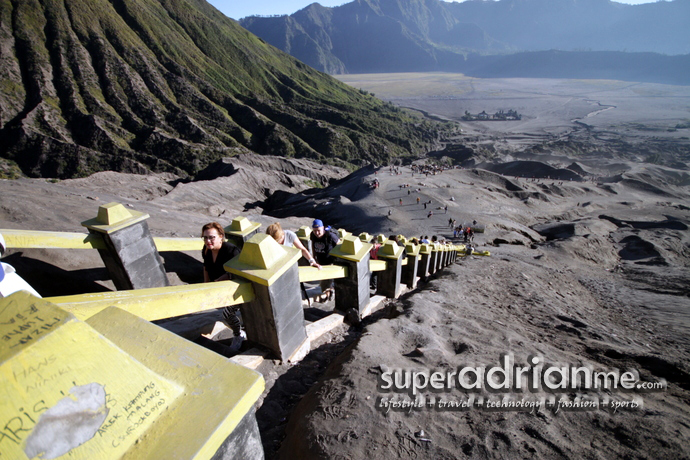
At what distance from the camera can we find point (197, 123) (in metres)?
52.7

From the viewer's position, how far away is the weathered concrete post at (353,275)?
4.27 metres

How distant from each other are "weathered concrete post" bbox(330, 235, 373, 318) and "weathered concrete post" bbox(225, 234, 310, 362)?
3.90 ft

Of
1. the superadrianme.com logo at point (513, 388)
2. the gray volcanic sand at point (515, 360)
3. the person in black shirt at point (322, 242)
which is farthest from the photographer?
the person in black shirt at point (322, 242)

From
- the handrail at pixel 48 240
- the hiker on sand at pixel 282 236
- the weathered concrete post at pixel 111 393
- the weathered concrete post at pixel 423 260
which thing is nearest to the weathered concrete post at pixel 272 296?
the hiker on sand at pixel 282 236

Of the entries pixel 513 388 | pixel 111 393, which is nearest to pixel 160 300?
pixel 111 393

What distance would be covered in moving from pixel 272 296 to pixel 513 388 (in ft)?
7.28

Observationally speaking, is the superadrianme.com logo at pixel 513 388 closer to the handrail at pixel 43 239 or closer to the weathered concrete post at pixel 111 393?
the weathered concrete post at pixel 111 393

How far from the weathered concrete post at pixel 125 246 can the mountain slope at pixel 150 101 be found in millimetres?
42948

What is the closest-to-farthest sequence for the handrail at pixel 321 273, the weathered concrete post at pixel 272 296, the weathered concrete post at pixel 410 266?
1. the weathered concrete post at pixel 272 296
2. the handrail at pixel 321 273
3. the weathered concrete post at pixel 410 266

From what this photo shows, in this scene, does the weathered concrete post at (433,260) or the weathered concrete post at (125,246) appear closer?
the weathered concrete post at (125,246)

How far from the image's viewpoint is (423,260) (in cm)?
842

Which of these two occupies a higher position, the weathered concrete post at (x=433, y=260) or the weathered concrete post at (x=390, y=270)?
the weathered concrete post at (x=390, y=270)

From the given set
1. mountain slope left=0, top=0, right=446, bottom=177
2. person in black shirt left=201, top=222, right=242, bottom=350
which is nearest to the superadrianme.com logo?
person in black shirt left=201, top=222, right=242, bottom=350

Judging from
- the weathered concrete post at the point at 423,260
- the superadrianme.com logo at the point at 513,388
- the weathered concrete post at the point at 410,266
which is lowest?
the weathered concrete post at the point at 423,260
